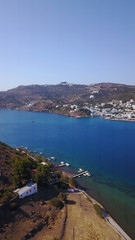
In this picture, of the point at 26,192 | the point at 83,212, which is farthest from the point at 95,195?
the point at 26,192

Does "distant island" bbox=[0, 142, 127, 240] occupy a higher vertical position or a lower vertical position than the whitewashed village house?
lower

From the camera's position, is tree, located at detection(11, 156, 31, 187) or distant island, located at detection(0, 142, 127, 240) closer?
distant island, located at detection(0, 142, 127, 240)

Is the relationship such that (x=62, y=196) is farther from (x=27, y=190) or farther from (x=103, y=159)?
(x=103, y=159)

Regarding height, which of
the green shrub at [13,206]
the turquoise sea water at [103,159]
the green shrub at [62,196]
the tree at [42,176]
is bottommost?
the turquoise sea water at [103,159]

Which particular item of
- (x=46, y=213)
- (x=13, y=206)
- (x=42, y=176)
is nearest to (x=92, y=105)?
(x=42, y=176)

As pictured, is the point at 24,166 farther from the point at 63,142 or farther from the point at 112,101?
the point at 112,101

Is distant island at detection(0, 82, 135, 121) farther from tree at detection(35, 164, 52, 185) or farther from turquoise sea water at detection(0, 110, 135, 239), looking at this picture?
tree at detection(35, 164, 52, 185)

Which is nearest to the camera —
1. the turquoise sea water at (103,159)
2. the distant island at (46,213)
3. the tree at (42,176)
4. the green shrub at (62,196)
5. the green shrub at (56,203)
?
the distant island at (46,213)

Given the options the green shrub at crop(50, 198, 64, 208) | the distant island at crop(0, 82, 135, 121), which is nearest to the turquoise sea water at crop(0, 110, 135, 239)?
the green shrub at crop(50, 198, 64, 208)

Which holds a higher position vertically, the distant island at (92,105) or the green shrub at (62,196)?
the distant island at (92,105)

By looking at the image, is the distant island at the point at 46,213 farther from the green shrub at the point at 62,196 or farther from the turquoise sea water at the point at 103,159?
the turquoise sea water at the point at 103,159

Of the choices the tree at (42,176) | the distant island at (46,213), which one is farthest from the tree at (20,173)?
the tree at (42,176)
